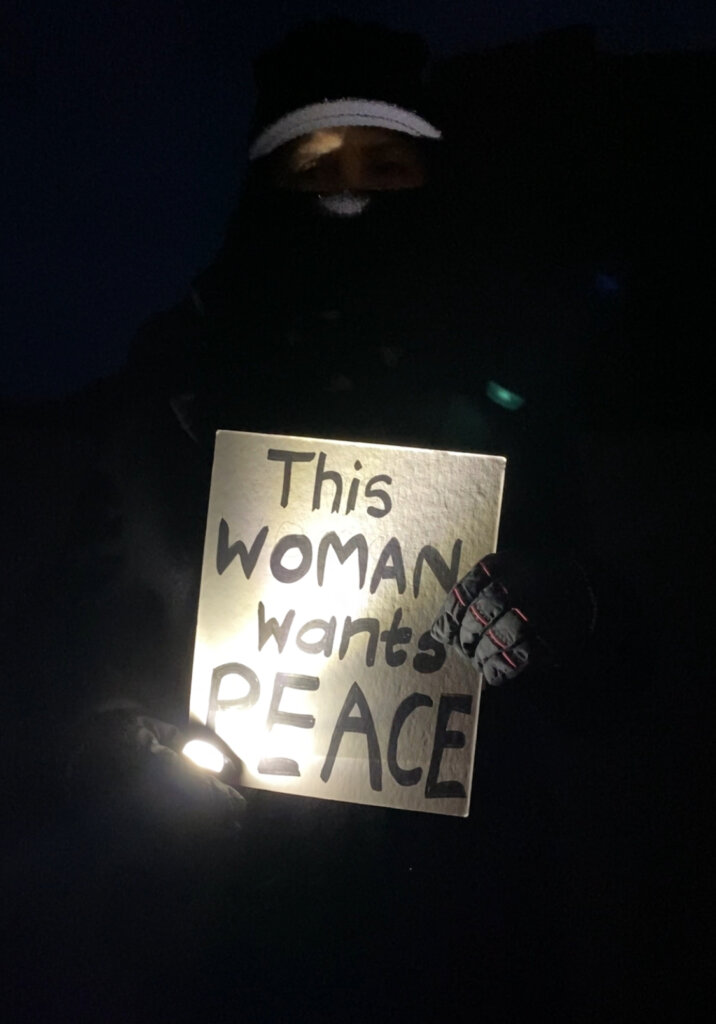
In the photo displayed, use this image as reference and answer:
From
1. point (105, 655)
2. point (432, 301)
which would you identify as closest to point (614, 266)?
point (432, 301)

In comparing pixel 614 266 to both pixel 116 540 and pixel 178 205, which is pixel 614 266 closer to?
pixel 178 205

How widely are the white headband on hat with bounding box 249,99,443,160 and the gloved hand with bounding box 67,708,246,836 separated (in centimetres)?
60

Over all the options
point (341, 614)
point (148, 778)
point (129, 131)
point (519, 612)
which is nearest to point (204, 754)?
point (148, 778)

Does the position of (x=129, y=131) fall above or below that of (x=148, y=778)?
above

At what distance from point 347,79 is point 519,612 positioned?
517 mm

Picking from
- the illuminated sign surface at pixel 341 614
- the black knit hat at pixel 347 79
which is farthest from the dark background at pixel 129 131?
the illuminated sign surface at pixel 341 614

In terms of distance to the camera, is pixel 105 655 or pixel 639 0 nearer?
pixel 639 0

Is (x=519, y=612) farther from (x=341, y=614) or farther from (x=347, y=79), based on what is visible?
(x=347, y=79)

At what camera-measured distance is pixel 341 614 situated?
29.0 inches

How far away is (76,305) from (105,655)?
0.37m

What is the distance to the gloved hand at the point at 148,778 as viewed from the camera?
0.74 metres

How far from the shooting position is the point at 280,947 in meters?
0.77

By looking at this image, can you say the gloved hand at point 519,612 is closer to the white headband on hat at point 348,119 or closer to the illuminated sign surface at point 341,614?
the illuminated sign surface at point 341,614

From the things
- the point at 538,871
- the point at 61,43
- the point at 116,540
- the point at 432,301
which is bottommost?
the point at 538,871
